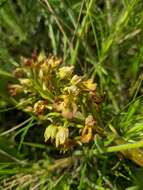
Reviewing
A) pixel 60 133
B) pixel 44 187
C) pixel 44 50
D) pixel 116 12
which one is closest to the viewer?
pixel 60 133

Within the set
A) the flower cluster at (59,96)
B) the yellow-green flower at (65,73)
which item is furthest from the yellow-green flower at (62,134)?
the yellow-green flower at (65,73)

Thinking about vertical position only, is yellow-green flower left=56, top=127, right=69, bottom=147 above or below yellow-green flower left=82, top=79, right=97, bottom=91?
below

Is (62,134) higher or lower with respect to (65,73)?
lower

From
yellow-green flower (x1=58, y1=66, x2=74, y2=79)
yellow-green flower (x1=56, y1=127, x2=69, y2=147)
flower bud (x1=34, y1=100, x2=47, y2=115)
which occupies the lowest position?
yellow-green flower (x1=56, y1=127, x2=69, y2=147)

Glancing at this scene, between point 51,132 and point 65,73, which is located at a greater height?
point 65,73

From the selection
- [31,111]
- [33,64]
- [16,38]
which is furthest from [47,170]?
[16,38]

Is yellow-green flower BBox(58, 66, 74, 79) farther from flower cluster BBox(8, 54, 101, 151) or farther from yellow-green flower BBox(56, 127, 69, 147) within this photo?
yellow-green flower BBox(56, 127, 69, 147)

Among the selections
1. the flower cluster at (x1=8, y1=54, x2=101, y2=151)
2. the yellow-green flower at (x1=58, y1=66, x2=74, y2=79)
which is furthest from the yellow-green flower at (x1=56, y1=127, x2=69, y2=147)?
the yellow-green flower at (x1=58, y1=66, x2=74, y2=79)

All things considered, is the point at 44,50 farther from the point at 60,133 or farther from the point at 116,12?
the point at 60,133
